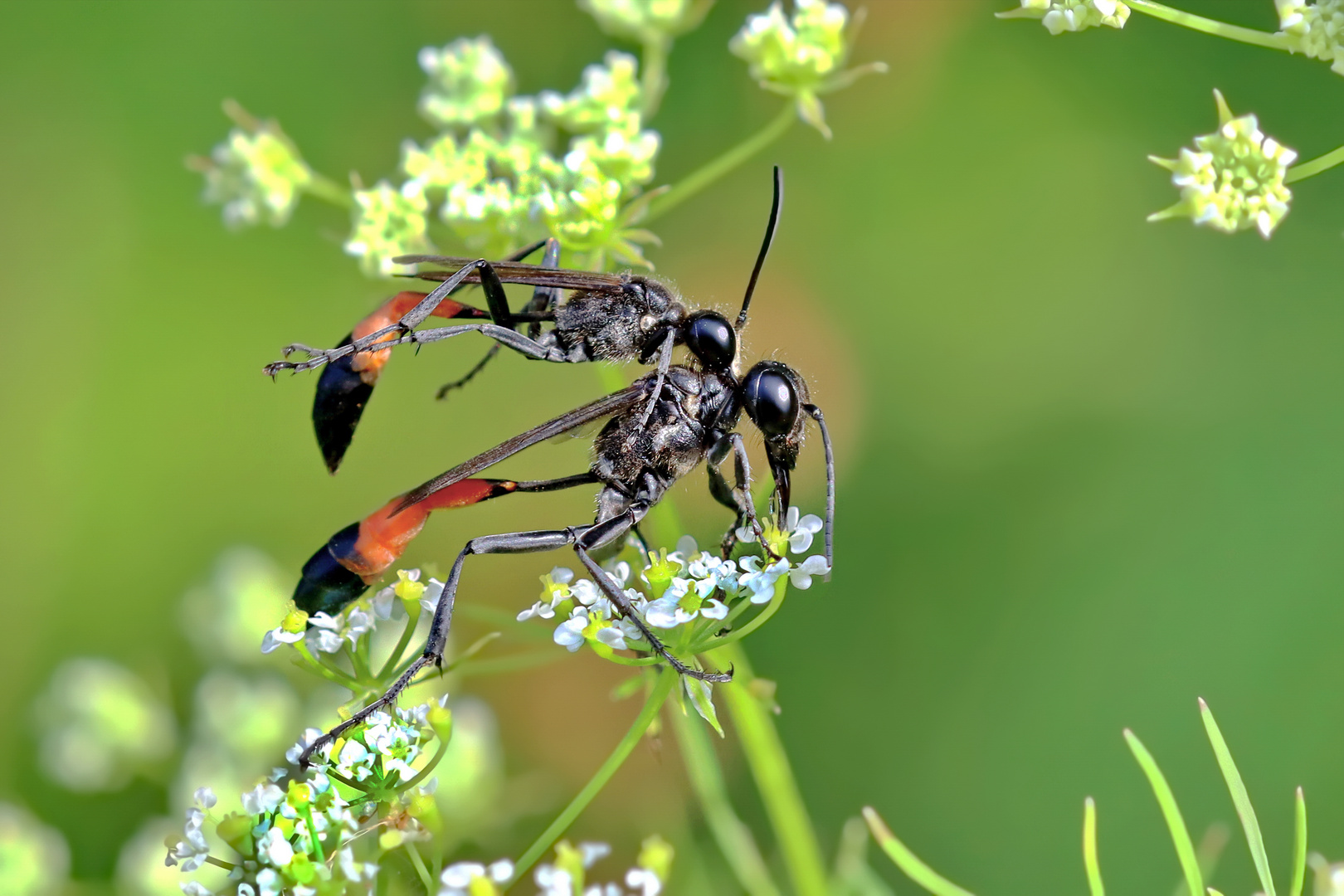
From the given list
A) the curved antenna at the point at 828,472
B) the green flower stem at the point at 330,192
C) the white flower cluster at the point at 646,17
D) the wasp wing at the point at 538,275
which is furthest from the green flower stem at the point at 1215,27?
the green flower stem at the point at 330,192

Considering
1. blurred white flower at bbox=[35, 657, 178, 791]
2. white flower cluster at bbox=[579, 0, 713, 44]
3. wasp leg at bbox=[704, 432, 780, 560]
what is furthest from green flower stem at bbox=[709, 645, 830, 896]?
blurred white flower at bbox=[35, 657, 178, 791]

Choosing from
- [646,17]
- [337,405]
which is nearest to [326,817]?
[337,405]

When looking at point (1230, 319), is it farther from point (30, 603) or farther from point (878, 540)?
point (30, 603)

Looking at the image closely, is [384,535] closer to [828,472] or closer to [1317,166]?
[828,472]

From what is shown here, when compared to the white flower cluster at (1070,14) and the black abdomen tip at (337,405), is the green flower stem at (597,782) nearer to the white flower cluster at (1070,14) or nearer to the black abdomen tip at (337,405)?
the black abdomen tip at (337,405)

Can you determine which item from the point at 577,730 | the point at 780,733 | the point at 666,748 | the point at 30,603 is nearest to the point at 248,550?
the point at 30,603

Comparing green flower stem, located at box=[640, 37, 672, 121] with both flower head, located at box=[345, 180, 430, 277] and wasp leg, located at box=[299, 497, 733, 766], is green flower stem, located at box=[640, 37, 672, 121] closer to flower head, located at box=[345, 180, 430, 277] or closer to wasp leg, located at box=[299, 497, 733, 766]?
flower head, located at box=[345, 180, 430, 277]
